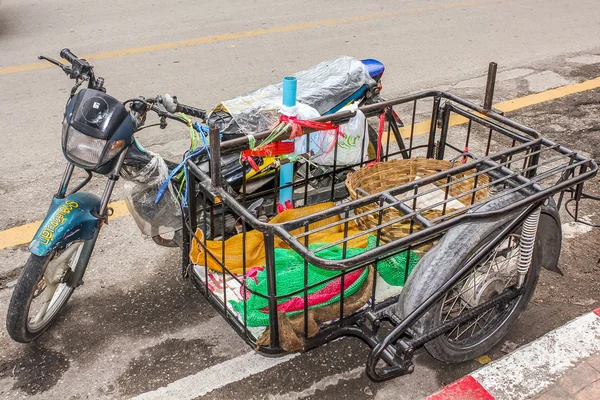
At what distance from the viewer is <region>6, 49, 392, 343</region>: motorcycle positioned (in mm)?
2998

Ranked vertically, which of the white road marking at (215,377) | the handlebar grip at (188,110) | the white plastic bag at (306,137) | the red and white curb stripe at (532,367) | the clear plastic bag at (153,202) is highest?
the handlebar grip at (188,110)

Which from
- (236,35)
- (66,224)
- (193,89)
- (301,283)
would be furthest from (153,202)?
(236,35)

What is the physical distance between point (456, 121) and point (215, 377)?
138 inches

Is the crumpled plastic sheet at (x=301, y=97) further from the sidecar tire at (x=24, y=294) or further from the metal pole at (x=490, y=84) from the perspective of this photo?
the sidecar tire at (x=24, y=294)

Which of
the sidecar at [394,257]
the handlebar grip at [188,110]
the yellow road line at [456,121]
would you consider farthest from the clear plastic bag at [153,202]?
the yellow road line at [456,121]

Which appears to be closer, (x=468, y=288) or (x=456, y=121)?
(x=468, y=288)

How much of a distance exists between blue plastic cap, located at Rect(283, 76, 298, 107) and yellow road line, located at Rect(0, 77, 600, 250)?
1.71 m

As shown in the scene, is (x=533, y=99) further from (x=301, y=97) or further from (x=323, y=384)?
(x=323, y=384)

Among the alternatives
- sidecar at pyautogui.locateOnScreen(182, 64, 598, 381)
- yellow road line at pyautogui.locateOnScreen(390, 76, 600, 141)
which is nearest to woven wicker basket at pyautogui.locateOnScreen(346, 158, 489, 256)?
sidecar at pyautogui.locateOnScreen(182, 64, 598, 381)

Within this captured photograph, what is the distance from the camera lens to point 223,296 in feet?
10.5

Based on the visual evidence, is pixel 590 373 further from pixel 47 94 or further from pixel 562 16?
pixel 562 16

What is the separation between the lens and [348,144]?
3.63 meters

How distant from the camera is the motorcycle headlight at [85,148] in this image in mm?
2977

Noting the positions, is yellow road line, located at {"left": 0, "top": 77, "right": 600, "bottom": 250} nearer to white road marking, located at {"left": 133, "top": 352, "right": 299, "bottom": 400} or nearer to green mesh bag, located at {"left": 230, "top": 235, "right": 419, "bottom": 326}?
white road marking, located at {"left": 133, "top": 352, "right": 299, "bottom": 400}
